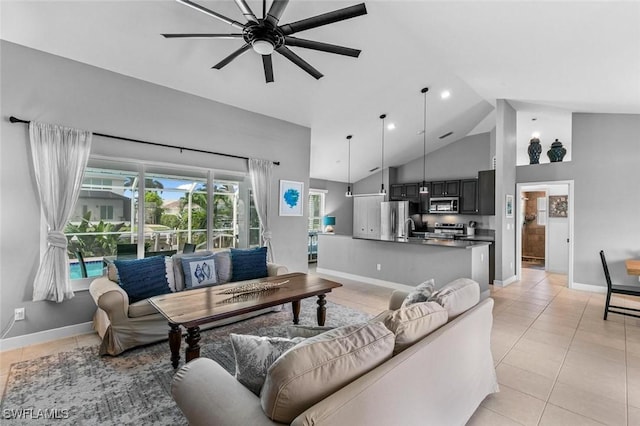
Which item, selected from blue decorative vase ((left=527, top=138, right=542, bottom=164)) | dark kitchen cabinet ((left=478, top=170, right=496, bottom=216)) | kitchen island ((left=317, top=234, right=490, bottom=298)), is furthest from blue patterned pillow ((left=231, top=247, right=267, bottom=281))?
blue decorative vase ((left=527, top=138, right=542, bottom=164))

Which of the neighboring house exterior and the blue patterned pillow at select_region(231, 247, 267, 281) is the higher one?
the neighboring house exterior

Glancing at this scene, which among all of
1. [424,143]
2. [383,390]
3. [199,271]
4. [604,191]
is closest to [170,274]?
[199,271]

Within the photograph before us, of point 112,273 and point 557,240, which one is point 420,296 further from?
point 557,240

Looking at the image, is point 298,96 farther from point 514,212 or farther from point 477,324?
point 514,212

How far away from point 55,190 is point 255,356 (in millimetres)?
3313

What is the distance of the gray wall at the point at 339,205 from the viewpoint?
30.5 feet

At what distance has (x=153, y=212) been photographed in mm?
3982

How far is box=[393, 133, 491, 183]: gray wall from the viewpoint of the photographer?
7.72 m

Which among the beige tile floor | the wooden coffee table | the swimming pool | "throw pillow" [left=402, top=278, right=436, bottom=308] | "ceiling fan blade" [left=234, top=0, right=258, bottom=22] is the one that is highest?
"ceiling fan blade" [left=234, top=0, right=258, bottom=22]

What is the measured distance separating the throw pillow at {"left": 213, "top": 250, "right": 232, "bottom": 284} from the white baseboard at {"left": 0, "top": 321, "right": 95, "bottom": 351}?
151cm

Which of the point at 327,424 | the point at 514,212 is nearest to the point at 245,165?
the point at 327,424

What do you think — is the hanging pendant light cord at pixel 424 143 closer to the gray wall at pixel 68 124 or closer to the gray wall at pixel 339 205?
the gray wall at pixel 339 205

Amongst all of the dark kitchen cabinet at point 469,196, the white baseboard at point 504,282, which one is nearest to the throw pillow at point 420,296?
the white baseboard at point 504,282

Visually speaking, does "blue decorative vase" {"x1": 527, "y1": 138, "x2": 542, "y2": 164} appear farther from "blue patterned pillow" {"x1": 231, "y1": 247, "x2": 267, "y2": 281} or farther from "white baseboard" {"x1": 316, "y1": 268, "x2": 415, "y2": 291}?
"blue patterned pillow" {"x1": 231, "y1": 247, "x2": 267, "y2": 281}
